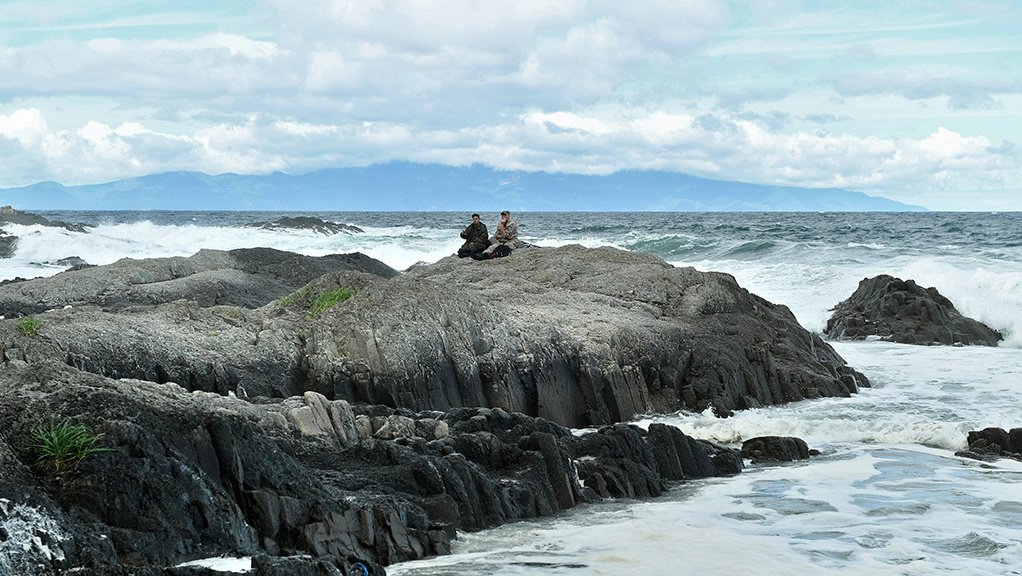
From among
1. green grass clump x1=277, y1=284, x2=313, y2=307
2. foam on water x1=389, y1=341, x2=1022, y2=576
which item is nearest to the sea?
foam on water x1=389, y1=341, x2=1022, y2=576

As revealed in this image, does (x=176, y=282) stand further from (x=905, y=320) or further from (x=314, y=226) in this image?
(x=314, y=226)

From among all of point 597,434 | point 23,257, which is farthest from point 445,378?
point 23,257

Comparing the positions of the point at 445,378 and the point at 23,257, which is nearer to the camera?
the point at 445,378

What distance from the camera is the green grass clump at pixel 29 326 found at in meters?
Result: 13.4

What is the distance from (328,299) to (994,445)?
9.05m

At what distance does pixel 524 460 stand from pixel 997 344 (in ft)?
63.7

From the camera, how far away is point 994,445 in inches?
591

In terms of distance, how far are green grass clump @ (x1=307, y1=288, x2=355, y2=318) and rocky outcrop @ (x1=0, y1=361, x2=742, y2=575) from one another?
13.2 feet

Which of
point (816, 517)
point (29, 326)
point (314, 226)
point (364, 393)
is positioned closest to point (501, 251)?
point (364, 393)

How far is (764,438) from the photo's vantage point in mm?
14719

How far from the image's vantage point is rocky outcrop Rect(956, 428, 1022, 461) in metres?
14.7

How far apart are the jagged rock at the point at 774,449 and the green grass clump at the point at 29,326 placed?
8555mm

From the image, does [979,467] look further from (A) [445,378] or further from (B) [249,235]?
(B) [249,235]

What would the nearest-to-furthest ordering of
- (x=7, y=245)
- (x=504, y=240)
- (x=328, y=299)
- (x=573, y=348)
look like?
1. (x=328, y=299)
2. (x=573, y=348)
3. (x=504, y=240)
4. (x=7, y=245)
